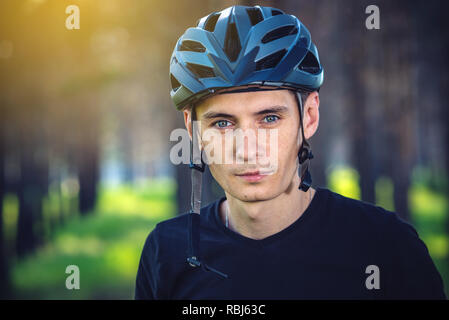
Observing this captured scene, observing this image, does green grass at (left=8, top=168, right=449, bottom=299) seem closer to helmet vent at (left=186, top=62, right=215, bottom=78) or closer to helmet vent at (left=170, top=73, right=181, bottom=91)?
helmet vent at (left=170, top=73, right=181, bottom=91)

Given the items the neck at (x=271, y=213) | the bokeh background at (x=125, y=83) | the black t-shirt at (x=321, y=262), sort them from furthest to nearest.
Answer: the bokeh background at (x=125, y=83), the neck at (x=271, y=213), the black t-shirt at (x=321, y=262)

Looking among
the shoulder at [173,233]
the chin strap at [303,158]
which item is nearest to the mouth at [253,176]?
the chin strap at [303,158]

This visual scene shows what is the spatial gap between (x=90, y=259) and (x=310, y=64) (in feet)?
30.2

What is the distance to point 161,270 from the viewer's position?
9.43 feet

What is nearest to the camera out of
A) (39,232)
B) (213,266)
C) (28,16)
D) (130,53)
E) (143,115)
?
(213,266)

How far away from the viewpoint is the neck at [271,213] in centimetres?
274

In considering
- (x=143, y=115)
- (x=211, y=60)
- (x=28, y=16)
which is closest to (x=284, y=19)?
(x=211, y=60)

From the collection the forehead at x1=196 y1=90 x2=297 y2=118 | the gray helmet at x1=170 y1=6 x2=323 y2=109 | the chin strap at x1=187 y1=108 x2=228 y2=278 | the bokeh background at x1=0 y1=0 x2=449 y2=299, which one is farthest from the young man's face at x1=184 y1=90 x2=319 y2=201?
the bokeh background at x1=0 y1=0 x2=449 y2=299

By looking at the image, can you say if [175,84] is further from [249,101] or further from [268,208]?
[268,208]

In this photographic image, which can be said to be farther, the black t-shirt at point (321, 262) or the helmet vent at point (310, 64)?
the helmet vent at point (310, 64)

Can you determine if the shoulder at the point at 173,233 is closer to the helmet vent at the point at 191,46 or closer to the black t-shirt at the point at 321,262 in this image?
the black t-shirt at the point at 321,262

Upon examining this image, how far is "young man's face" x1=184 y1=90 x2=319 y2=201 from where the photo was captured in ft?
8.44
